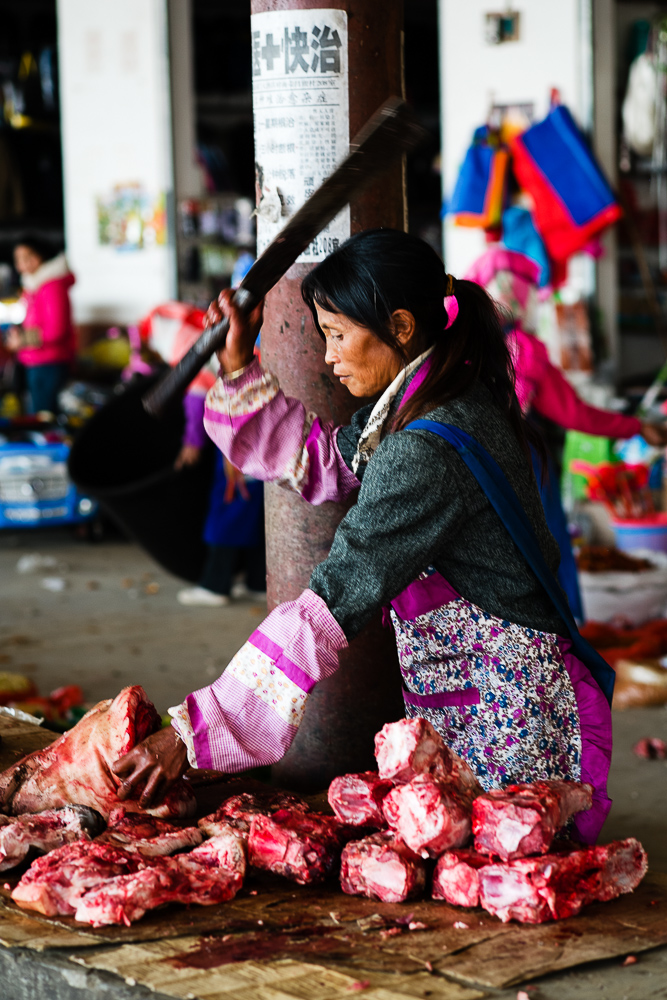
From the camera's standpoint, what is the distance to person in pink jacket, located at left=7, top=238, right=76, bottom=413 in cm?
1048

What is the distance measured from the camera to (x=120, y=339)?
38.4 ft

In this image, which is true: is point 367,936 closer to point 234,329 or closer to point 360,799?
point 360,799

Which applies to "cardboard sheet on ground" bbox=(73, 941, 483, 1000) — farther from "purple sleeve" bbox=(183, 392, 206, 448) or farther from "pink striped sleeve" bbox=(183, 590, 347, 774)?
"purple sleeve" bbox=(183, 392, 206, 448)

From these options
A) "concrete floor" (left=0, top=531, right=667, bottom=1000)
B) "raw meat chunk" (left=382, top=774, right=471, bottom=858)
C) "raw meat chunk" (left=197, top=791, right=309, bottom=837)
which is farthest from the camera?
"concrete floor" (left=0, top=531, right=667, bottom=1000)

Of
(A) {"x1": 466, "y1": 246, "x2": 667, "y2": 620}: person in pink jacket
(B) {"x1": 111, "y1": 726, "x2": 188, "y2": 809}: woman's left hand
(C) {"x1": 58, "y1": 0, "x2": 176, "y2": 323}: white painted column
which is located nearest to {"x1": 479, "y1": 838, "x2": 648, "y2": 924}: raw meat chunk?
(B) {"x1": 111, "y1": 726, "x2": 188, "y2": 809}: woman's left hand

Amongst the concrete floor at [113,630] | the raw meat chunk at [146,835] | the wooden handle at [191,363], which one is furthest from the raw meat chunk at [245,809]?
the concrete floor at [113,630]

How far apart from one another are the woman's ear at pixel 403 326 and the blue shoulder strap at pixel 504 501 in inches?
7.4

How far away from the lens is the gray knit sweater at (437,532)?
219 centimetres

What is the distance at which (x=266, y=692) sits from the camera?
2188 mm

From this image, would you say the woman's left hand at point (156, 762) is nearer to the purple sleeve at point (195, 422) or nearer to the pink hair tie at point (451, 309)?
the pink hair tie at point (451, 309)

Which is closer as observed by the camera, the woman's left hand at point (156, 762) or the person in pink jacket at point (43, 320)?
the woman's left hand at point (156, 762)

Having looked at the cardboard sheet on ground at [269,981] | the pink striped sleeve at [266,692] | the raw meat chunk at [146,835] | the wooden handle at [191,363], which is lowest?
the raw meat chunk at [146,835]

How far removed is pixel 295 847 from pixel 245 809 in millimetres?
264

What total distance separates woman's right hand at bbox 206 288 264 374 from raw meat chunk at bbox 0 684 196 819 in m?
0.70
